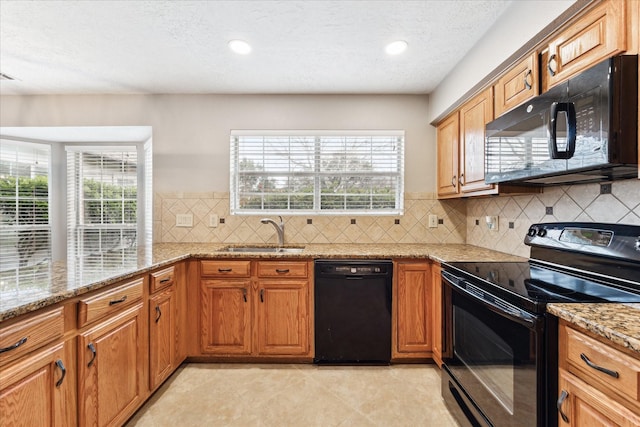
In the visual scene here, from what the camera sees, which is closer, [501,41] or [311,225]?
[501,41]

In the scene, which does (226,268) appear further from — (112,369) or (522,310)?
(522,310)

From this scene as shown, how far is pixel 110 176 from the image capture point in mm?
3441

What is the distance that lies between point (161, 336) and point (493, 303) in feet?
6.50

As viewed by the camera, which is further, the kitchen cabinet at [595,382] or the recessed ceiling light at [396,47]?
the recessed ceiling light at [396,47]

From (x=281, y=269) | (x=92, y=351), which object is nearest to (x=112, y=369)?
(x=92, y=351)

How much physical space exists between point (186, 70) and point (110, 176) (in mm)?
1833

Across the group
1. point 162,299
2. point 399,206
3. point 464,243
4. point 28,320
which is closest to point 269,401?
point 162,299

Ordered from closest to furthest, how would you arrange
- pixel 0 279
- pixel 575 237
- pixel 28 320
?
pixel 28 320, pixel 0 279, pixel 575 237

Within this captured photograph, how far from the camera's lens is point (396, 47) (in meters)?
2.07

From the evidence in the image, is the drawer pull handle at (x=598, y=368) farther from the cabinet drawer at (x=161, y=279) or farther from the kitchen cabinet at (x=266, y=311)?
the cabinet drawer at (x=161, y=279)

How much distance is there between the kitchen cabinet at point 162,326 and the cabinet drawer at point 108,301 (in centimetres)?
18


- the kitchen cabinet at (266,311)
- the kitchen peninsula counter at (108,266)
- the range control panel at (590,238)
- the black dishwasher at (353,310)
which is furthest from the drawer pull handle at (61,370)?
the range control panel at (590,238)

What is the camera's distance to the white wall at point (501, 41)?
142cm

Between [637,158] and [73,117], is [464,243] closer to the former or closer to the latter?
[637,158]
